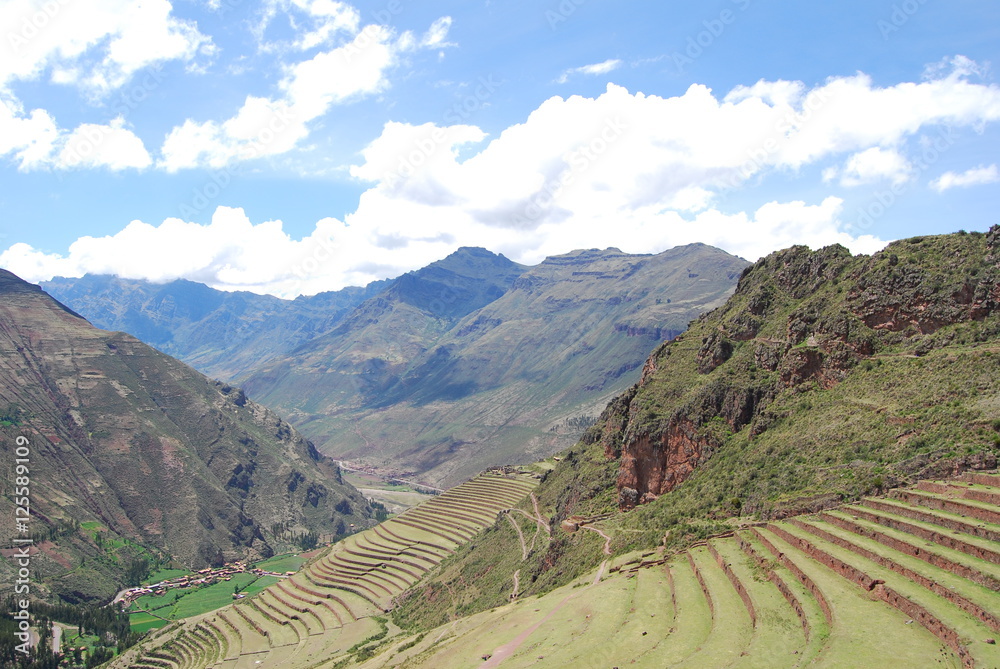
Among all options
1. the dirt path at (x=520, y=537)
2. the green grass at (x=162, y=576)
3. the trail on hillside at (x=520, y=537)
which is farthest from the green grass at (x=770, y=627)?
the green grass at (x=162, y=576)

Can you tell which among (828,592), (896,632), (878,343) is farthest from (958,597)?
(878,343)

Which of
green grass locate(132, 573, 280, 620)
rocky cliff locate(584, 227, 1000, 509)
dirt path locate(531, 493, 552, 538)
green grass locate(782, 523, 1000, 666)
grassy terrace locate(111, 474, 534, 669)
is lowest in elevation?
green grass locate(132, 573, 280, 620)

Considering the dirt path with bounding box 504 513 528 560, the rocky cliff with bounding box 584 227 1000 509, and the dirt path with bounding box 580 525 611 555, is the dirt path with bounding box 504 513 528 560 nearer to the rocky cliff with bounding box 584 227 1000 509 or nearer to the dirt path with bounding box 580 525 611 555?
the dirt path with bounding box 580 525 611 555

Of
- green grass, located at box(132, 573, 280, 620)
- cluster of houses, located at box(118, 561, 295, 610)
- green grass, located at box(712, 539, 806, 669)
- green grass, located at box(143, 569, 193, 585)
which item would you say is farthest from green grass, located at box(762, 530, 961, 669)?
green grass, located at box(143, 569, 193, 585)

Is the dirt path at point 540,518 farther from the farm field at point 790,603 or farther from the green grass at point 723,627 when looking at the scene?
the green grass at point 723,627

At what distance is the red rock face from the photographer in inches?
2992

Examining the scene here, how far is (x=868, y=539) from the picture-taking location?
136ft

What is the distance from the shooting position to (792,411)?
69062 millimetres

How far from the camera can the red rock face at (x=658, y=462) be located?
76000 millimetres

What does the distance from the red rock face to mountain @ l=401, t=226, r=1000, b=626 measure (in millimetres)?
191

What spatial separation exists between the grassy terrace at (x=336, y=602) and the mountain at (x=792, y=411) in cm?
1310

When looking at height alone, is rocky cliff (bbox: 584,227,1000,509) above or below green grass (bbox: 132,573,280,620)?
above

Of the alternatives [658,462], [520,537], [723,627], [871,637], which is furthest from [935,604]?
[520,537]

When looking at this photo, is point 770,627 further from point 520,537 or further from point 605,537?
point 520,537
